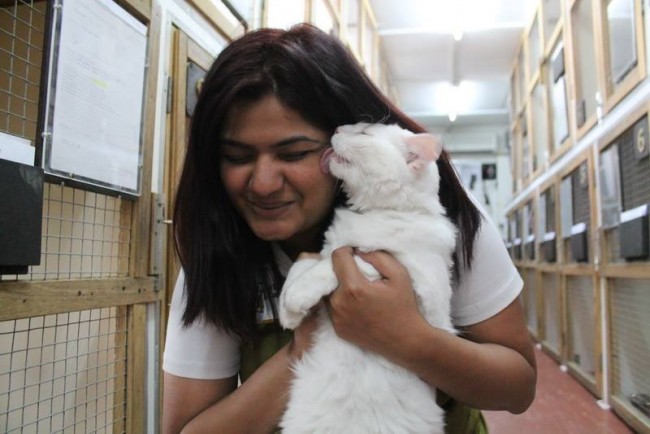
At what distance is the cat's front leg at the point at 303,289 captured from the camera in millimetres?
816

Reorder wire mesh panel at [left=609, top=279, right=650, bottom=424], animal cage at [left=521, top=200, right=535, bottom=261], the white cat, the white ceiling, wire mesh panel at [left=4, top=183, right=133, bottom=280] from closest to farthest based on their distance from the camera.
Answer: the white cat
wire mesh panel at [left=4, top=183, right=133, bottom=280]
wire mesh panel at [left=609, top=279, right=650, bottom=424]
animal cage at [left=521, top=200, right=535, bottom=261]
the white ceiling

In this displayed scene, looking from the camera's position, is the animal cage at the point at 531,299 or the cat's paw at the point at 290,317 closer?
the cat's paw at the point at 290,317

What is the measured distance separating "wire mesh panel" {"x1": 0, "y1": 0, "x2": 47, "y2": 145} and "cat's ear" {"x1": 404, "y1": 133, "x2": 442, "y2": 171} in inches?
33.5

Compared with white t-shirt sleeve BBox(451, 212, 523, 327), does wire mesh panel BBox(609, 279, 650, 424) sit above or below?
below

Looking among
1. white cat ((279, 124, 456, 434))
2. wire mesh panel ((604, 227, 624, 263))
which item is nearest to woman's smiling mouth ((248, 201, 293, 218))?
white cat ((279, 124, 456, 434))

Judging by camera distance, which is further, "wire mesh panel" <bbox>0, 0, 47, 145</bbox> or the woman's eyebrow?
"wire mesh panel" <bbox>0, 0, 47, 145</bbox>

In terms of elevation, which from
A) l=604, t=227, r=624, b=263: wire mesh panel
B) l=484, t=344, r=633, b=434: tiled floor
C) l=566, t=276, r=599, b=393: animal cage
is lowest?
l=484, t=344, r=633, b=434: tiled floor

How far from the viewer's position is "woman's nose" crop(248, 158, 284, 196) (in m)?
0.86

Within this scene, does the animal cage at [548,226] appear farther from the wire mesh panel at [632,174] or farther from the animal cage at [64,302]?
the animal cage at [64,302]

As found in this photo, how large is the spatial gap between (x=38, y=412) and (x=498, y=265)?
1.13 m

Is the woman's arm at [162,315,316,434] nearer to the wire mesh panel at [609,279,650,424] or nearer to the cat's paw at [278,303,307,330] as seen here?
the cat's paw at [278,303,307,330]

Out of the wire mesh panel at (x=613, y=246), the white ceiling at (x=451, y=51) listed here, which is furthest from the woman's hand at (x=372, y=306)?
the white ceiling at (x=451, y=51)

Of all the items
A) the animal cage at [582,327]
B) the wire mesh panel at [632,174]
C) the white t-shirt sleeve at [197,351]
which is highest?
the wire mesh panel at [632,174]

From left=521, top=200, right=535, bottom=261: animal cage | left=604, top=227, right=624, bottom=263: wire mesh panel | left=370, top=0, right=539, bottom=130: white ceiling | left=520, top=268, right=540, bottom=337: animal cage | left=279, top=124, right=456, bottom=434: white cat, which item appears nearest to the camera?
left=279, top=124, right=456, bottom=434: white cat
